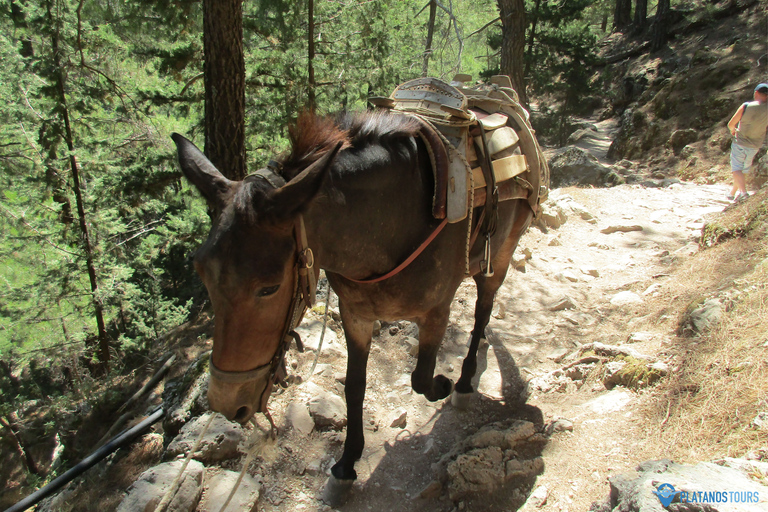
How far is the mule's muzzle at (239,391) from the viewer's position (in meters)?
1.63

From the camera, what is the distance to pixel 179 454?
261cm

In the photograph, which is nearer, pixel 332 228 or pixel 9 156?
pixel 332 228

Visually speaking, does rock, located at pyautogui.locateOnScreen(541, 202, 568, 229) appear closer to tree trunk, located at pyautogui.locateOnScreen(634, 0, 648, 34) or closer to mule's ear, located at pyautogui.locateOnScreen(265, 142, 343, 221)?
mule's ear, located at pyautogui.locateOnScreen(265, 142, 343, 221)

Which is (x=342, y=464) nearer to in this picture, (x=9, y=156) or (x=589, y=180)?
(x=9, y=156)

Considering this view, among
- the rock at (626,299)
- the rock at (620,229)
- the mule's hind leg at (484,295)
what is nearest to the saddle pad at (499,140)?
the mule's hind leg at (484,295)

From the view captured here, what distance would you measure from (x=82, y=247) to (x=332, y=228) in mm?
A: 7658

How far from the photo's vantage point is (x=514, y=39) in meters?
8.81

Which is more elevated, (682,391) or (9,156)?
(9,156)

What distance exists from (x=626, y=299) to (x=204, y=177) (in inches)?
171

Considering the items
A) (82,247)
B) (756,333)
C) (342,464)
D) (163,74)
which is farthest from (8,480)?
(756,333)

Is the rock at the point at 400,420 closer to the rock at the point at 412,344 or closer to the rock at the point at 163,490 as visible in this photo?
the rock at the point at 412,344

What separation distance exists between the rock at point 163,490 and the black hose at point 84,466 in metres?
1.26

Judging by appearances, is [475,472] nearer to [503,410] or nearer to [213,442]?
[503,410]

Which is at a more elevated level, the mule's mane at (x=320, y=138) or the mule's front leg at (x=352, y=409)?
the mule's mane at (x=320, y=138)
